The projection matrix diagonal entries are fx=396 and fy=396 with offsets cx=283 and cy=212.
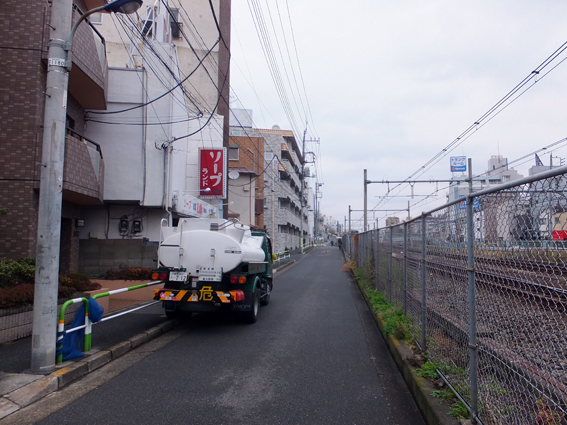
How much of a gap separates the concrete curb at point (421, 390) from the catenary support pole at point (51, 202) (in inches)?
169

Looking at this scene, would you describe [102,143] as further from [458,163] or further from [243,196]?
[458,163]

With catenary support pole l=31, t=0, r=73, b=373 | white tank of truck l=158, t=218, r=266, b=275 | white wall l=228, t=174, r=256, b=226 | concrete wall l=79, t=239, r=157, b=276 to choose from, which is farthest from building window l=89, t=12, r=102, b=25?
catenary support pole l=31, t=0, r=73, b=373

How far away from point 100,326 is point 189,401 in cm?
399

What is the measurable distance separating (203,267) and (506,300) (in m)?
5.50

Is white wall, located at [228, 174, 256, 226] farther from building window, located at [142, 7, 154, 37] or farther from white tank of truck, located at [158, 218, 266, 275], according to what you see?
white tank of truck, located at [158, 218, 266, 275]

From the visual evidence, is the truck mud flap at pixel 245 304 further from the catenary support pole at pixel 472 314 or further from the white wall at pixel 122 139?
the white wall at pixel 122 139

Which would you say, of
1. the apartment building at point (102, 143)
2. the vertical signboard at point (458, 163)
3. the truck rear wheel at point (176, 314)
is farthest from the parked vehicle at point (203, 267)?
the vertical signboard at point (458, 163)

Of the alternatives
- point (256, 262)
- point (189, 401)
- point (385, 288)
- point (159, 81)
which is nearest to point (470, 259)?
point (189, 401)

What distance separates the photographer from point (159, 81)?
13.5 meters

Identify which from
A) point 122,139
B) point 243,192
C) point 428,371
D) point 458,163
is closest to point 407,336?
point 428,371

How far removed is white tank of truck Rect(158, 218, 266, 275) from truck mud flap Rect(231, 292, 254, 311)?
74 cm

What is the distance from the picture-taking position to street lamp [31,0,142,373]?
482 centimetres

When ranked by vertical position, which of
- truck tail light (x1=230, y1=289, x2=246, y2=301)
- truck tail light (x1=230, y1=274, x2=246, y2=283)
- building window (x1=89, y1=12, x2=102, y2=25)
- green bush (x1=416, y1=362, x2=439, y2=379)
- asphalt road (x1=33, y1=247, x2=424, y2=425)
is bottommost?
asphalt road (x1=33, y1=247, x2=424, y2=425)

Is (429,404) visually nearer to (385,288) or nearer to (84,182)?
(385,288)
